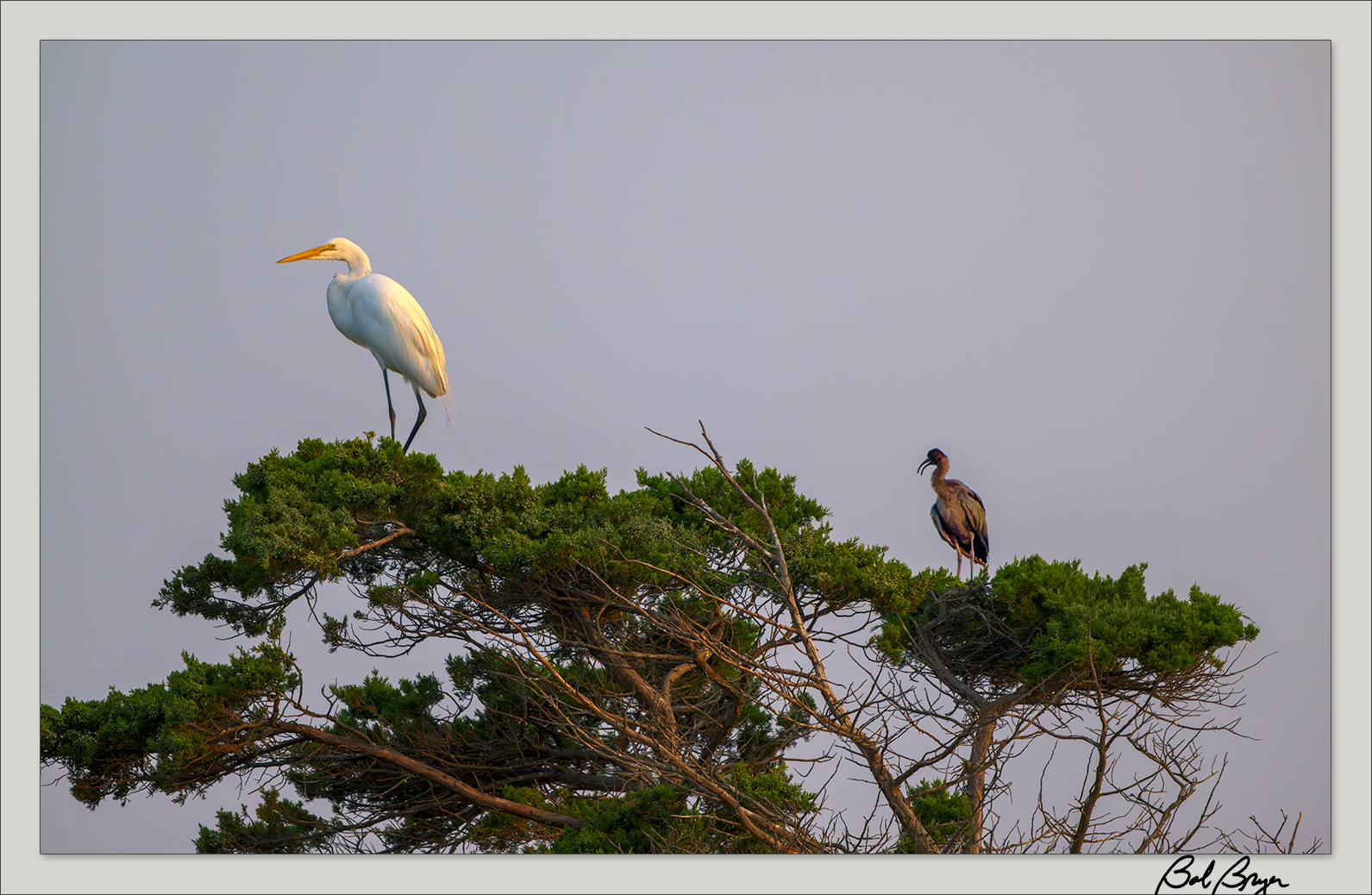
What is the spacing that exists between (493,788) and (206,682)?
171 cm

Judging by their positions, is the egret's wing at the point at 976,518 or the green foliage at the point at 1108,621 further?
the egret's wing at the point at 976,518

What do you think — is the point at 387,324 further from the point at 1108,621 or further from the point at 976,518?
the point at 1108,621

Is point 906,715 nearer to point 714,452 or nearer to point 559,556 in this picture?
point 714,452

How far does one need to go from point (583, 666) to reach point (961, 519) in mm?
2432

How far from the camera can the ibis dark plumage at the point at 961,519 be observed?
6.85 meters

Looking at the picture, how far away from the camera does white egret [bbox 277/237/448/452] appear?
6918 mm

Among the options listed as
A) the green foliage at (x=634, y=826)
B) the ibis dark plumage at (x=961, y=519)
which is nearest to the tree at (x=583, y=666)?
the green foliage at (x=634, y=826)

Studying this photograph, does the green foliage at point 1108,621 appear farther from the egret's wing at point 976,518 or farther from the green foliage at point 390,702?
the green foliage at point 390,702
